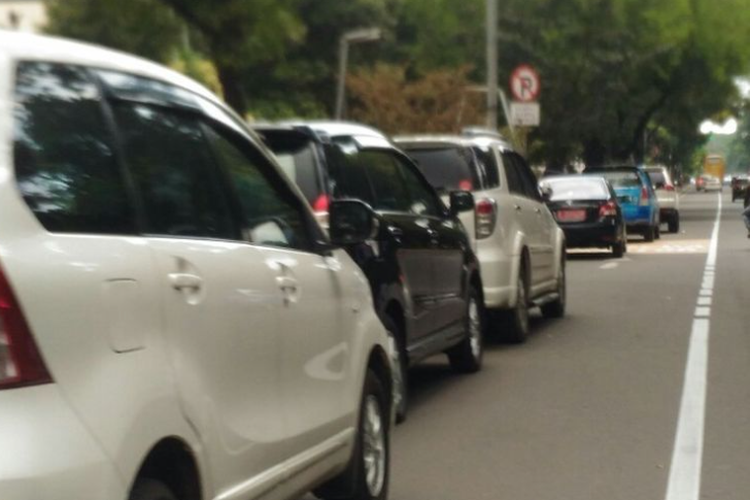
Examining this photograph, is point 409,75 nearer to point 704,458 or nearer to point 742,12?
point 742,12

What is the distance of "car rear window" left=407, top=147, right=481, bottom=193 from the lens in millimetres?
13078

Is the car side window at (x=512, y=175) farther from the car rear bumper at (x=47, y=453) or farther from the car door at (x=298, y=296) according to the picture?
the car rear bumper at (x=47, y=453)

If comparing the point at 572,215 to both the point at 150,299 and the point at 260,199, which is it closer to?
the point at 260,199

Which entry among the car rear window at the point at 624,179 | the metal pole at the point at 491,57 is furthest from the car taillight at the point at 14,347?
the car rear window at the point at 624,179

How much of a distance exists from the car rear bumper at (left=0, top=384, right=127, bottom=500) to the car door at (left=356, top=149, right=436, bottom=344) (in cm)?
548

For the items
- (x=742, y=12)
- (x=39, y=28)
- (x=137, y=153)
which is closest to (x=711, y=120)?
(x=742, y=12)

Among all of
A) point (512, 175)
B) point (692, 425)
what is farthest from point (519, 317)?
point (692, 425)

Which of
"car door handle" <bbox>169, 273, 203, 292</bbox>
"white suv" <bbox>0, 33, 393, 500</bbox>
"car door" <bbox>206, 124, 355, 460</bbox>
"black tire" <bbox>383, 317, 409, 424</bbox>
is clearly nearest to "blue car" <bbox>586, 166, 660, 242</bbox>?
"black tire" <bbox>383, 317, 409, 424</bbox>

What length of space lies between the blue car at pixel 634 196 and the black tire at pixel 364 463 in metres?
27.6

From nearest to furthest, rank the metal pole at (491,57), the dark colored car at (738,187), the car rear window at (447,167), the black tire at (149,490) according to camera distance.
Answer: the black tire at (149,490) → the car rear window at (447,167) → the metal pole at (491,57) → the dark colored car at (738,187)

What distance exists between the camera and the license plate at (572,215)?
91.4ft

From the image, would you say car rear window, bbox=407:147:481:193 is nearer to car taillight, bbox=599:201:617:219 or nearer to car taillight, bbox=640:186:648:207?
car taillight, bbox=599:201:617:219

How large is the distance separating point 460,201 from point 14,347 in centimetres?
832

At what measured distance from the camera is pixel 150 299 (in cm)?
443
